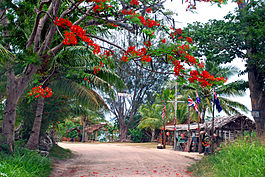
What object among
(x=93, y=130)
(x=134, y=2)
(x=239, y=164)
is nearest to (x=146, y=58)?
(x=134, y=2)

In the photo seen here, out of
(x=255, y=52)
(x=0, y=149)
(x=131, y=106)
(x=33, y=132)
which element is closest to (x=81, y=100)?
(x=33, y=132)

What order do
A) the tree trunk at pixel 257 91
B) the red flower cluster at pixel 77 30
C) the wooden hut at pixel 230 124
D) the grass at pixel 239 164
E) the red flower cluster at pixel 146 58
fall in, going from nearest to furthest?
the grass at pixel 239 164 < the red flower cluster at pixel 77 30 < the red flower cluster at pixel 146 58 < the tree trunk at pixel 257 91 < the wooden hut at pixel 230 124

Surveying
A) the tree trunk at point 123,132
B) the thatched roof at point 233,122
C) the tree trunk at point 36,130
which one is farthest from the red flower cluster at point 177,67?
the tree trunk at point 123,132

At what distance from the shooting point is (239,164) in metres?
6.91

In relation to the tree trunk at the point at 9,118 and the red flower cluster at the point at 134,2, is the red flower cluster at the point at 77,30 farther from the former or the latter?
the tree trunk at the point at 9,118

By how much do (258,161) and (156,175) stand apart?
3101 mm

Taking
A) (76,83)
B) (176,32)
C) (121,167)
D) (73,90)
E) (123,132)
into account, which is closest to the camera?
(176,32)

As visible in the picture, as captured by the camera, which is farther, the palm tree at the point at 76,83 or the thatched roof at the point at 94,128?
the thatched roof at the point at 94,128

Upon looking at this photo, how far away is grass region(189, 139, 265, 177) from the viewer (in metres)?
5.83

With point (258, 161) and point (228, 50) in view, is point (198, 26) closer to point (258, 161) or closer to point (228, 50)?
point (228, 50)

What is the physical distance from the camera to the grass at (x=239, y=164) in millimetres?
5830

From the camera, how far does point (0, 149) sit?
26.2 ft

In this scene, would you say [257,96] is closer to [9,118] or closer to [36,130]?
[36,130]

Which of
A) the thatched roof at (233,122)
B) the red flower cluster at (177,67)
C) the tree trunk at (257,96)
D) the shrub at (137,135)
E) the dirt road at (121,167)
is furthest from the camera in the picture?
the shrub at (137,135)
